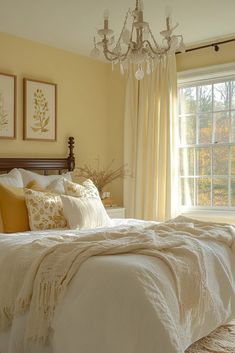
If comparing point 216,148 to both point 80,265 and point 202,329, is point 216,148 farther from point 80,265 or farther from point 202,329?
point 80,265

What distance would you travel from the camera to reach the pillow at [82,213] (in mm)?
3455

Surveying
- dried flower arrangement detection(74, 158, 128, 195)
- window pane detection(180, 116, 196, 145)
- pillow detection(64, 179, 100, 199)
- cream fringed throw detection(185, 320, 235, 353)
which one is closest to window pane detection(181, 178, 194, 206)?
window pane detection(180, 116, 196, 145)

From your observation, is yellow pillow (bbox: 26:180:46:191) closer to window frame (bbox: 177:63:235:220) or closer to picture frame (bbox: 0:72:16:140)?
picture frame (bbox: 0:72:16:140)

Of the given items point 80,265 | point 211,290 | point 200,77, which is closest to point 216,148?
point 200,77

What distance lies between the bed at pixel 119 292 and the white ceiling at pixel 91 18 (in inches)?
79.2

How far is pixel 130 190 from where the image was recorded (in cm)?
523

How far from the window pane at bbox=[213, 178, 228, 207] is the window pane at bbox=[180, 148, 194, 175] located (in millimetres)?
327

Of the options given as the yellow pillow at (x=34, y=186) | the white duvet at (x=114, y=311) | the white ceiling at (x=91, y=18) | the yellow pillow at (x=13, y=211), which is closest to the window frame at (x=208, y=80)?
the white ceiling at (x=91, y=18)

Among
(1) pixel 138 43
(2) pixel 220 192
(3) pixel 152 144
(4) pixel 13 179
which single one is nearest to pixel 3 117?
(4) pixel 13 179

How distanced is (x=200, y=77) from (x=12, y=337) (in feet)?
11.5

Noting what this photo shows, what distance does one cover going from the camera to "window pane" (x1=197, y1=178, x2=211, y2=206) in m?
4.82

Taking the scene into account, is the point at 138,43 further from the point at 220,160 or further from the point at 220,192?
the point at 220,192

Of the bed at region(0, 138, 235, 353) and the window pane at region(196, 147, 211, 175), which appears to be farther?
the window pane at region(196, 147, 211, 175)

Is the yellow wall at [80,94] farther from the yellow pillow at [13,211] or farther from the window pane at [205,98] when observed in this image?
the yellow pillow at [13,211]
